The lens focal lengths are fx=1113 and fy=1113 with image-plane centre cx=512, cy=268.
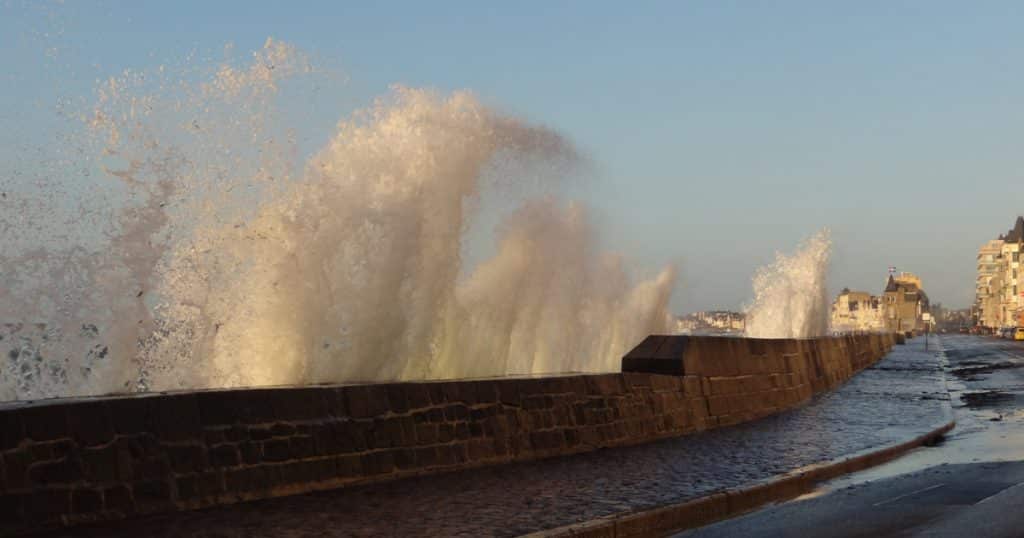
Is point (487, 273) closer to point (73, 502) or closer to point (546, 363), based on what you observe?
point (546, 363)

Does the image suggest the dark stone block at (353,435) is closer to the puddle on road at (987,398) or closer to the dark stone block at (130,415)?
the dark stone block at (130,415)

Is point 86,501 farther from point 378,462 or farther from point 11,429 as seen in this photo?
point 378,462

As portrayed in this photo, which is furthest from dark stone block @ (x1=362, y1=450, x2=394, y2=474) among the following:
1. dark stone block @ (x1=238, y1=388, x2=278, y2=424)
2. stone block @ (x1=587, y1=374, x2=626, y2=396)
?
stone block @ (x1=587, y1=374, x2=626, y2=396)

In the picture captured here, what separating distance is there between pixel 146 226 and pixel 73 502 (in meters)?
6.24

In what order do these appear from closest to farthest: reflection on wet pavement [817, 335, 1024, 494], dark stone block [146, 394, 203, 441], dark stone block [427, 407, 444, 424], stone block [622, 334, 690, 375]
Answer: dark stone block [146, 394, 203, 441], dark stone block [427, 407, 444, 424], reflection on wet pavement [817, 335, 1024, 494], stone block [622, 334, 690, 375]

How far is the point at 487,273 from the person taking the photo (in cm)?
2389

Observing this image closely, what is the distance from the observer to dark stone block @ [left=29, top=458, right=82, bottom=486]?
7.10 m

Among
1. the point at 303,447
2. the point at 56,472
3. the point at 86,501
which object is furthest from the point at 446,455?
the point at 56,472

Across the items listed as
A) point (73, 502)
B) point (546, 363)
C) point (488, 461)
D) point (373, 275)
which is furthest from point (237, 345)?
point (546, 363)

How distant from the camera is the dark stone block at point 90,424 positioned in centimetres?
740

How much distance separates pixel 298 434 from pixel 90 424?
1.86 m

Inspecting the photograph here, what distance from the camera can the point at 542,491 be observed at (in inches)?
362

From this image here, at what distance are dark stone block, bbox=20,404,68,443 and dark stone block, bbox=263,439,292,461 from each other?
1.71 m

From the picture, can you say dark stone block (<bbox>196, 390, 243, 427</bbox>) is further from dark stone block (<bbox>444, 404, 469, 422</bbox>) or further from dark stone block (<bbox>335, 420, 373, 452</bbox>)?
dark stone block (<bbox>444, 404, 469, 422</bbox>)
